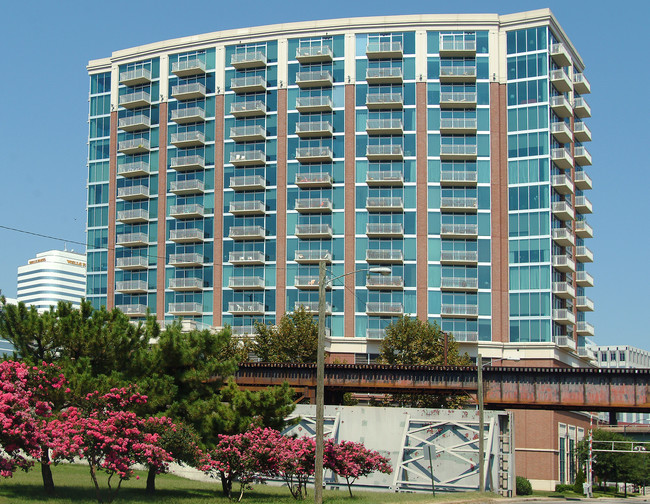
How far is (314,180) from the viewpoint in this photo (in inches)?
3716

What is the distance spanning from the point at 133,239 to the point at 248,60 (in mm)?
23685

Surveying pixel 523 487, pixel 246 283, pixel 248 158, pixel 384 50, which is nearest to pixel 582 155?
pixel 384 50

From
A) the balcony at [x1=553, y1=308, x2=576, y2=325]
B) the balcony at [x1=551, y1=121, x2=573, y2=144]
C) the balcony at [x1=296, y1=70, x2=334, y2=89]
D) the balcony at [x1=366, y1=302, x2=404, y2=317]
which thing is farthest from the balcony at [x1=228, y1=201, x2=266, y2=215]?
the balcony at [x1=553, y1=308, x2=576, y2=325]

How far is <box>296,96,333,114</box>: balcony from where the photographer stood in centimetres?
9519

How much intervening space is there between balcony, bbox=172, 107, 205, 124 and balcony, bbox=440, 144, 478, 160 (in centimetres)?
2686

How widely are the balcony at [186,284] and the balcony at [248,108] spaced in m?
18.4

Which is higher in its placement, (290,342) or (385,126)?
(385,126)

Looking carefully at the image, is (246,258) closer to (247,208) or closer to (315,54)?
(247,208)

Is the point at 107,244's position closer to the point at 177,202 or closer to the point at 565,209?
the point at 177,202

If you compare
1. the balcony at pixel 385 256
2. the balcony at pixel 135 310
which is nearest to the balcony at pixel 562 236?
the balcony at pixel 385 256

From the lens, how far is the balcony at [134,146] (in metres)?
103

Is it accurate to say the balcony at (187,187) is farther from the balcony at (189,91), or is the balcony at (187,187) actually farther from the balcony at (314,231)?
the balcony at (314,231)

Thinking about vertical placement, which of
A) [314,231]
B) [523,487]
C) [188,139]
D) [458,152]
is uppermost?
[188,139]

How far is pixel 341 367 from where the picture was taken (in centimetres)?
7088
